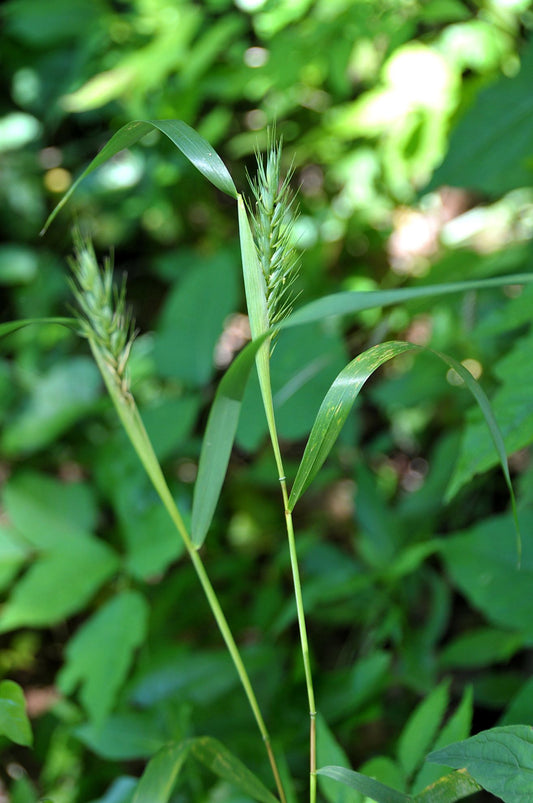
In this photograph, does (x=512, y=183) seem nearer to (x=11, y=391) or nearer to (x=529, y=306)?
(x=529, y=306)

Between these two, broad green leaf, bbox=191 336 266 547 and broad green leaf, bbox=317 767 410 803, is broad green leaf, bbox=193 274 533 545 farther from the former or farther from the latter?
broad green leaf, bbox=317 767 410 803

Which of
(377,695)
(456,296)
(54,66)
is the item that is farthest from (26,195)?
(377,695)

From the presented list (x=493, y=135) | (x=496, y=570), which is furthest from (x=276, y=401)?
(x=493, y=135)

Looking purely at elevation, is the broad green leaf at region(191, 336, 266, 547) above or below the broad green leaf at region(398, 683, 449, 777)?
above

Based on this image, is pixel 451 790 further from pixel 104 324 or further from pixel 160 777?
pixel 104 324

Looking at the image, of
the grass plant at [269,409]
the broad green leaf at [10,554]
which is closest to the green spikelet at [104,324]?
the grass plant at [269,409]

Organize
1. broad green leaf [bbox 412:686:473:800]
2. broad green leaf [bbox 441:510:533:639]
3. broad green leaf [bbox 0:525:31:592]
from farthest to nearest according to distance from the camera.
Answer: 1. broad green leaf [bbox 0:525:31:592]
2. broad green leaf [bbox 441:510:533:639]
3. broad green leaf [bbox 412:686:473:800]

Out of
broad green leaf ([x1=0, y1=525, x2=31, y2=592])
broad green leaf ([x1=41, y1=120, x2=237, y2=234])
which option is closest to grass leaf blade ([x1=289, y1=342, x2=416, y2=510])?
broad green leaf ([x1=41, y1=120, x2=237, y2=234])
